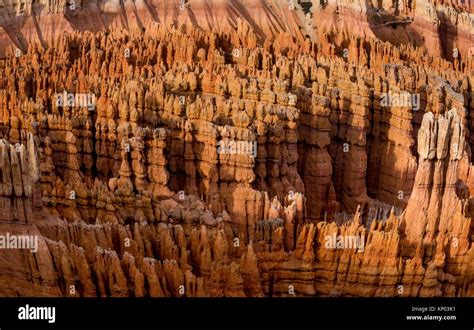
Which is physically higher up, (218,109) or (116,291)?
(218,109)

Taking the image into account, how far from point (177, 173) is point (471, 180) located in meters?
12.8

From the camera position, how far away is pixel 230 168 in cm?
4081

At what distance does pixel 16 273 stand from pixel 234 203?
12035 millimetres

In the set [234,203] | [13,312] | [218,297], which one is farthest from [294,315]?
[234,203]

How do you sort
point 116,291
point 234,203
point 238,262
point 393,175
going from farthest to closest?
point 393,175 → point 234,203 → point 238,262 → point 116,291

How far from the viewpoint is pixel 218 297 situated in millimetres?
28297

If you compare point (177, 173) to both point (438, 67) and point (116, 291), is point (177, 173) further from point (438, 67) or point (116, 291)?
point (438, 67)

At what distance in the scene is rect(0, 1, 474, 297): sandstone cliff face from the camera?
29562 mm

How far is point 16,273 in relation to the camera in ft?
93.0

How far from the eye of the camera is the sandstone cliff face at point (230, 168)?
29.6 metres

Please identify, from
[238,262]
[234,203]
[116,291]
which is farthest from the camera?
[234,203]

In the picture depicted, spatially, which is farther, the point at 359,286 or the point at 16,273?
the point at 359,286

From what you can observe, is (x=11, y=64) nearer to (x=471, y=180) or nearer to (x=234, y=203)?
(x=234, y=203)

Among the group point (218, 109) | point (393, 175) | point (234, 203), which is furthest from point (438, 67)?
point (234, 203)
